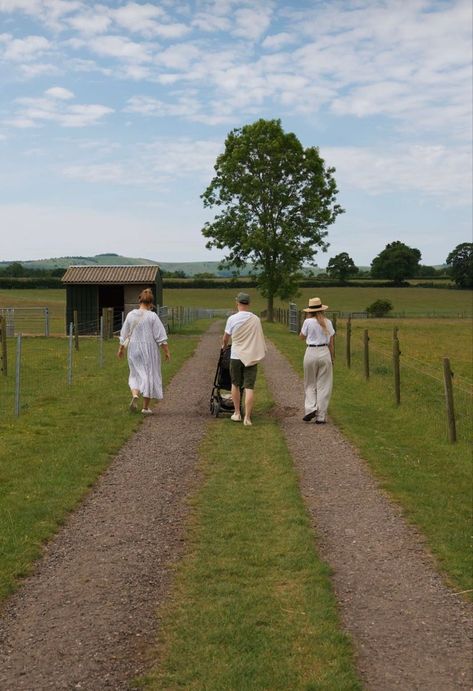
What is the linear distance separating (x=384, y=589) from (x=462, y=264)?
5108 inches

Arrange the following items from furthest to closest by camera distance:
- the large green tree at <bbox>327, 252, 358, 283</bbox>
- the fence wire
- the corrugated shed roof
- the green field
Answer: the large green tree at <bbox>327, 252, 358, 283</bbox> → the green field → the corrugated shed roof → the fence wire

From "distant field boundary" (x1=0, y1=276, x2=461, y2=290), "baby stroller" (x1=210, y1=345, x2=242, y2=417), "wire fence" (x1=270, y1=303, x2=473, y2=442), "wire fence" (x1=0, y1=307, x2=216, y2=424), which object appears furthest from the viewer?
"distant field boundary" (x1=0, y1=276, x2=461, y2=290)

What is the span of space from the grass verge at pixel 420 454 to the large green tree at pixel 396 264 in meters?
127

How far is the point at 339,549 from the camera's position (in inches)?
243

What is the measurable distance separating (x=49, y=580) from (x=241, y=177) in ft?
153

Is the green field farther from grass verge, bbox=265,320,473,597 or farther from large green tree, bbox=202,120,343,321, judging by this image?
grass verge, bbox=265,320,473,597

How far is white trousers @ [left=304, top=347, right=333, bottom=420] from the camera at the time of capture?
460 inches

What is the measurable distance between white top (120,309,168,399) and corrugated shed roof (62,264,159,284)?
2477 centimetres

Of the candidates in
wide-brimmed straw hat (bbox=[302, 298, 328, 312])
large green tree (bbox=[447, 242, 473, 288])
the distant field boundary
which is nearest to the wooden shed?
wide-brimmed straw hat (bbox=[302, 298, 328, 312])

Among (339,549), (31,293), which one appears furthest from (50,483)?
(31,293)

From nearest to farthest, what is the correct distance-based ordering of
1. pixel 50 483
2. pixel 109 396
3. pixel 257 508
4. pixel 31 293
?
pixel 257 508, pixel 50 483, pixel 109 396, pixel 31 293

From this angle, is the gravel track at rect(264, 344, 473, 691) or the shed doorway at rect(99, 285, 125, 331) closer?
the gravel track at rect(264, 344, 473, 691)

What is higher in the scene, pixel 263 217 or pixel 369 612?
pixel 263 217

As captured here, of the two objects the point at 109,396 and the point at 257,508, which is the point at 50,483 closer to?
the point at 257,508
